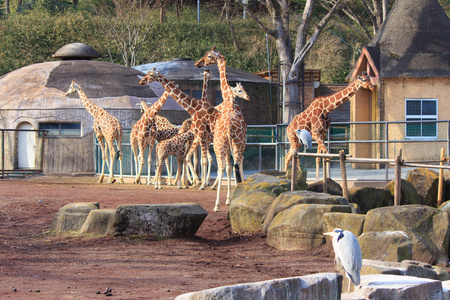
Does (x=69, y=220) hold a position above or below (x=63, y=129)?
below

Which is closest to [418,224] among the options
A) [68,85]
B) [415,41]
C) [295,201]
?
[295,201]

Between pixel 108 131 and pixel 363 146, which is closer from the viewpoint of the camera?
pixel 108 131

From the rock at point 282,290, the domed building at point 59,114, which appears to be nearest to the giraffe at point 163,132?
the domed building at point 59,114

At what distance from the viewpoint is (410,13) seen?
73.1 ft

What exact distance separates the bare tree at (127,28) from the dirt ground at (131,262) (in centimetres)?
2570

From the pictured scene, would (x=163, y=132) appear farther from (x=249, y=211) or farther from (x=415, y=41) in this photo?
(x=249, y=211)

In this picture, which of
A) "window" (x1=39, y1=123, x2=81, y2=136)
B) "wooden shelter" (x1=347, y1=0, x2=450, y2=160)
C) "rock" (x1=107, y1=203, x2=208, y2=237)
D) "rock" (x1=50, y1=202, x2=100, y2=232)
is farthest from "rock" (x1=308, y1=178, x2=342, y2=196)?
"window" (x1=39, y1=123, x2=81, y2=136)

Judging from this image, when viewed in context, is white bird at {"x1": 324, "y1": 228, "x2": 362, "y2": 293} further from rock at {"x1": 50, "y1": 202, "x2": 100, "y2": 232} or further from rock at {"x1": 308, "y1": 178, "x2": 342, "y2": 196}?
rock at {"x1": 308, "y1": 178, "x2": 342, "y2": 196}

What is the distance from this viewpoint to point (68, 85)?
2664 cm

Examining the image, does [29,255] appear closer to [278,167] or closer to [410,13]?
[278,167]

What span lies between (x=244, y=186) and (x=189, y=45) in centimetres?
3075

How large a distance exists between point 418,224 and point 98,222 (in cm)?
517

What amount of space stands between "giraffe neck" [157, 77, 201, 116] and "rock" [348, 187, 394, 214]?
520cm

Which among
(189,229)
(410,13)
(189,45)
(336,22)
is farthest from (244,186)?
(336,22)
